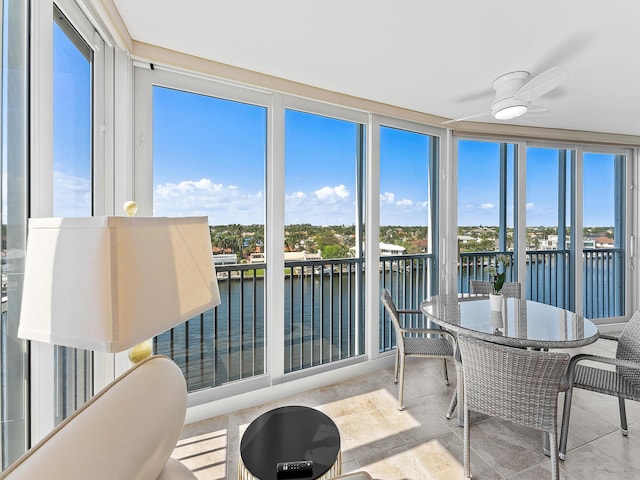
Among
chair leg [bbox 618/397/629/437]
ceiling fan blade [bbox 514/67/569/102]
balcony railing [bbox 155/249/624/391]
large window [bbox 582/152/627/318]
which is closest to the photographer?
ceiling fan blade [bbox 514/67/569/102]

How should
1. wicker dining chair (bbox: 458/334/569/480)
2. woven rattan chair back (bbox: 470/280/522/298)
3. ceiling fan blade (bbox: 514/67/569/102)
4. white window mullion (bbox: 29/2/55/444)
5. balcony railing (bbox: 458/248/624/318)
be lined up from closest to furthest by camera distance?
white window mullion (bbox: 29/2/55/444), wicker dining chair (bbox: 458/334/569/480), ceiling fan blade (bbox: 514/67/569/102), woven rattan chair back (bbox: 470/280/522/298), balcony railing (bbox: 458/248/624/318)

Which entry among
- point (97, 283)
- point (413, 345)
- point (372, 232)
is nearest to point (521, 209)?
point (372, 232)

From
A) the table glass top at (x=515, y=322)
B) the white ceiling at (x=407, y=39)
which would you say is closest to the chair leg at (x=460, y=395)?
the table glass top at (x=515, y=322)

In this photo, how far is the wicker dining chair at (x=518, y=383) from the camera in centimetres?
152

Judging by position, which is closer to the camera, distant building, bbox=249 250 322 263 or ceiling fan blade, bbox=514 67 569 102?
ceiling fan blade, bbox=514 67 569 102

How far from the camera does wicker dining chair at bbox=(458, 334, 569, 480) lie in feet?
4.99

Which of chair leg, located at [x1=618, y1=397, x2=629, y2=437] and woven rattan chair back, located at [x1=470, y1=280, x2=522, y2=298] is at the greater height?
woven rattan chair back, located at [x1=470, y1=280, x2=522, y2=298]

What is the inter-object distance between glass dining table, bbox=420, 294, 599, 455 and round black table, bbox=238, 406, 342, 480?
3.87 ft

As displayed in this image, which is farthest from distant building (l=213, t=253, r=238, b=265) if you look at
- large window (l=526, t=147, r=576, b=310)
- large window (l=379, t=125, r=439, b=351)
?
large window (l=526, t=147, r=576, b=310)

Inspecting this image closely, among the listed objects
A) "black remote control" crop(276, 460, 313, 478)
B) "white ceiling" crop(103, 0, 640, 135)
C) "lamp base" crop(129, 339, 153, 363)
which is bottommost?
"black remote control" crop(276, 460, 313, 478)

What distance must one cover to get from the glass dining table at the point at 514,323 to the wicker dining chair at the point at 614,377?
0.44 feet

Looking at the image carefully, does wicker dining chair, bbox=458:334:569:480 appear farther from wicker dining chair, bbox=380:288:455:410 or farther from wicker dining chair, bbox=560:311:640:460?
wicker dining chair, bbox=380:288:455:410

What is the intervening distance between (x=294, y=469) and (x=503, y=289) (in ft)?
9.59

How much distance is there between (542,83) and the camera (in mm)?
2088
